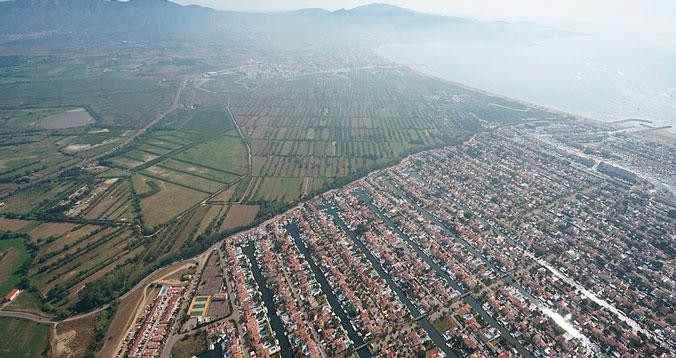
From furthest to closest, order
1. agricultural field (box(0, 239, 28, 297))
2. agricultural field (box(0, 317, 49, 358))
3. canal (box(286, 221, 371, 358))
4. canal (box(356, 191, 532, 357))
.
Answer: agricultural field (box(0, 239, 28, 297)) < canal (box(356, 191, 532, 357)) < canal (box(286, 221, 371, 358)) < agricultural field (box(0, 317, 49, 358))

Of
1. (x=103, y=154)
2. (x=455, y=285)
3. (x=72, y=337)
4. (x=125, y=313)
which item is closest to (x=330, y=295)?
(x=455, y=285)

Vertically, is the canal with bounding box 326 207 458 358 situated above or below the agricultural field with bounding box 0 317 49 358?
above

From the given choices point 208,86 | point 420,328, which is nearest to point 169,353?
point 420,328

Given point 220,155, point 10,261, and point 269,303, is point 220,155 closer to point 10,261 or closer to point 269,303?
point 10,261

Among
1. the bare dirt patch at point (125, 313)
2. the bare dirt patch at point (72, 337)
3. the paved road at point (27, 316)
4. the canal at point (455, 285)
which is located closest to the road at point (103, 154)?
the paved road at point (27, 316)

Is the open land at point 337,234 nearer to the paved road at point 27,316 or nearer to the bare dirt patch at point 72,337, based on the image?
the bare dirt patch at point 72,337

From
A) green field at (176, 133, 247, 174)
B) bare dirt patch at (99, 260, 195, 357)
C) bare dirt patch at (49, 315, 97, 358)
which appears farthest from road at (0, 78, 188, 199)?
bare dirt patch at (99, 260, 195, 357)

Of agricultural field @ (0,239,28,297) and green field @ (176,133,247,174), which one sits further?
green field @ (176,133,247,174)

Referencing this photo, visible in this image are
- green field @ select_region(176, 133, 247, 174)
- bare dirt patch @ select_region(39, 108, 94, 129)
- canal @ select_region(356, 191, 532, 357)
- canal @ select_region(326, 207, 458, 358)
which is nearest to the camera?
canal @ select_region(326, 207, 458, 358)

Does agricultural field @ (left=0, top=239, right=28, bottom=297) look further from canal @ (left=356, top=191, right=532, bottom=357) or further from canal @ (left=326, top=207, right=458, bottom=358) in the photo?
canal @ (left=356, top=191, right=532, bottom=357)
